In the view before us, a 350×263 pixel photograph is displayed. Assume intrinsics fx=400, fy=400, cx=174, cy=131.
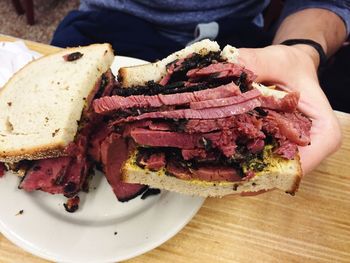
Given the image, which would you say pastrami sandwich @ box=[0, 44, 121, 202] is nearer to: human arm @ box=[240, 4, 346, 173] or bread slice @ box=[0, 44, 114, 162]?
bread slice @ box=[0, 44, 114, 162]

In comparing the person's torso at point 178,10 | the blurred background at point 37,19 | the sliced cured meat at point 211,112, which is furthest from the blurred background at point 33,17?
the sliced cured meat at point 211,112

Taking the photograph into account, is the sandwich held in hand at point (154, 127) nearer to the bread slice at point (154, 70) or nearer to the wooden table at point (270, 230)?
the bread slice at point (154, 70)

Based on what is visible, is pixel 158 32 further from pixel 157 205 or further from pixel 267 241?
pixel 267 241

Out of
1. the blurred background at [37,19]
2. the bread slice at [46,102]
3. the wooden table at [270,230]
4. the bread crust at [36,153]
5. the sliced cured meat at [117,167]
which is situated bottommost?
the blurred background at [37,19]

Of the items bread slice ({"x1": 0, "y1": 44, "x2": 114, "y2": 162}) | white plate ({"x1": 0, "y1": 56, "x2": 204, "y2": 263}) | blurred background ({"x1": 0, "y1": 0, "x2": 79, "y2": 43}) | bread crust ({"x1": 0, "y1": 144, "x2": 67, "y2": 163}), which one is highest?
bread slice ({"x1": 0, "y1": 44, "x2": 114, "y2": 162})

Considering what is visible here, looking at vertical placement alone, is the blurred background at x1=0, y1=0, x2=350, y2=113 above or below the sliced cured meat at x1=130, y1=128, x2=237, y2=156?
below

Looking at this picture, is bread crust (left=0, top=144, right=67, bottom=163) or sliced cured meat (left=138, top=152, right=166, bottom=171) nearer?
sliced cured meat (left=138, top=152, right=166, bottom=171)

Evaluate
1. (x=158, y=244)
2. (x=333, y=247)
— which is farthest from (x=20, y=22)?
(x=333, y=247)

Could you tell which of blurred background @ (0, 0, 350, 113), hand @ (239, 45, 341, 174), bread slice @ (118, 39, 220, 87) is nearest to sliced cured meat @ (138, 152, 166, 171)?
bread slice @ (118, 39, 220, 87)
